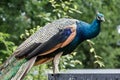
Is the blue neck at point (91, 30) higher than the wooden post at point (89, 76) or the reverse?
higher

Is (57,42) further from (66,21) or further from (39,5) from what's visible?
(39,5)

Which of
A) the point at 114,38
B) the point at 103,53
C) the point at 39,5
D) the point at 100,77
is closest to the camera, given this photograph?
the point at 100,77

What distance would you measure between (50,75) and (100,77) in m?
0.48

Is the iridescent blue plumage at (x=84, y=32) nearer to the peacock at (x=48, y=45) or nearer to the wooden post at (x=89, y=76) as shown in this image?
the peacock at (x=48, y=45)

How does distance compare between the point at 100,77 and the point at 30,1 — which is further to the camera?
the point at 30,1

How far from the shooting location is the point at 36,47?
4.62 metres

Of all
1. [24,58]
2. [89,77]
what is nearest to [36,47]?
[24,58]

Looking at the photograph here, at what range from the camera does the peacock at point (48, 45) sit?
462 centimetres

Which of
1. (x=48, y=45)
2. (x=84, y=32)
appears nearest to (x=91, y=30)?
(x=84, y=32)

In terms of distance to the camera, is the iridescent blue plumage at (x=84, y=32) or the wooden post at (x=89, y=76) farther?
the iridescent blue plumage at (x=84, y=32)

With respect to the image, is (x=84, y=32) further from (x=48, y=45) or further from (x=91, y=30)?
(x=48, y=45)

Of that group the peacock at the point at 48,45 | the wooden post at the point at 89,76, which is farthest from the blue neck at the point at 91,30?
the wooden post at the point at 89,76

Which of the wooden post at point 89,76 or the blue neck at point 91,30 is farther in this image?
the blue neck at point 91,30

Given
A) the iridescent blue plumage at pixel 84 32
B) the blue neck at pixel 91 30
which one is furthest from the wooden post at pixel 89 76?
the blue neck at pixel 91 30
